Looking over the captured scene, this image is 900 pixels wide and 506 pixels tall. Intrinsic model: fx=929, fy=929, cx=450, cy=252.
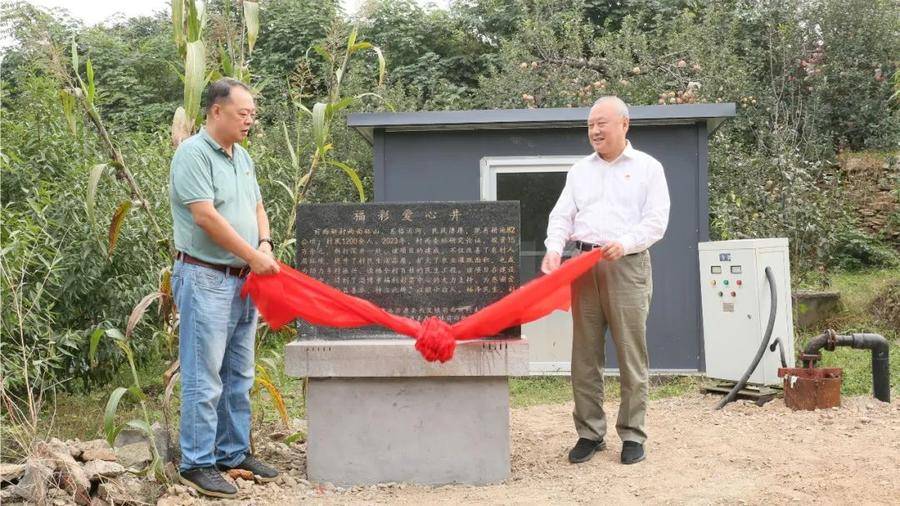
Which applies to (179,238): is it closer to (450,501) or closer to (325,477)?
(325,477)

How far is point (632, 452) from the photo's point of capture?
16.0ft

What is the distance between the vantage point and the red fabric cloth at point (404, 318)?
4559 millimetres

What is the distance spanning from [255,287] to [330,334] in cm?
52

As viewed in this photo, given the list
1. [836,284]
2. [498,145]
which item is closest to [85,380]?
[498,145]

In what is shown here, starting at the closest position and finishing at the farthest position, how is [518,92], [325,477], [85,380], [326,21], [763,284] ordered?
[325,477] < [763,284] < [85,380] < [518,92] < [326,21]

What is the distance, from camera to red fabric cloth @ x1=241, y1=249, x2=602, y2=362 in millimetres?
4559

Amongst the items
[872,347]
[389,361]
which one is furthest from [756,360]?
[389,361]

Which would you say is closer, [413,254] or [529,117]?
[413,254]

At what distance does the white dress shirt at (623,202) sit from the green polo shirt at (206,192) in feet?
5.26

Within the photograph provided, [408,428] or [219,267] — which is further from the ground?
[219,267]

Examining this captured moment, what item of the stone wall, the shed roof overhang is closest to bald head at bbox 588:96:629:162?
the shed roof overhang

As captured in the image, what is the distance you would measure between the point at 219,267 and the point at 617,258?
6.40 ft

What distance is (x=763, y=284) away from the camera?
23.0 feet

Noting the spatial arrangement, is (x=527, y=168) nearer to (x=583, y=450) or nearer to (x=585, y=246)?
(x=585, y=246)
